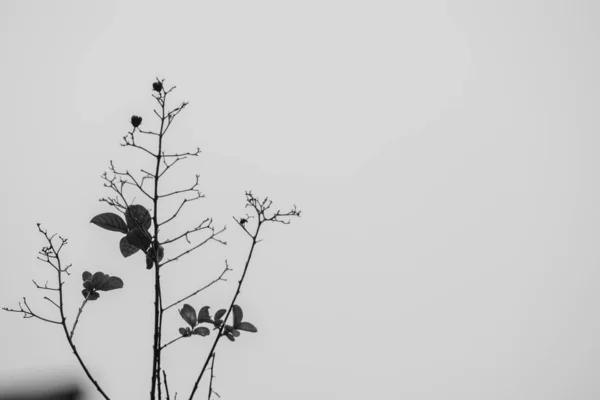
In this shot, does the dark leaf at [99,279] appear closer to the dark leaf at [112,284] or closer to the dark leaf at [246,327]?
the dark leaf at [112,284]

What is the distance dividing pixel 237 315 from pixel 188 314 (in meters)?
0.24

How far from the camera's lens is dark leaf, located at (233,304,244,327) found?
1.68m

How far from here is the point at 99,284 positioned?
165 cm

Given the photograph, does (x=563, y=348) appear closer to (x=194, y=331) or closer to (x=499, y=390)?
(x=499, y=390)

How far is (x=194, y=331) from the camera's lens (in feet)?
5.48

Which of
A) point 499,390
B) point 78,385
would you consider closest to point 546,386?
point 499,390

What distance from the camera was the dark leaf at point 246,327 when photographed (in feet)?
5.47

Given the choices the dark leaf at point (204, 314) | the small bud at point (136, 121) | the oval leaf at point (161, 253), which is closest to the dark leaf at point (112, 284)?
the oval leaf at point (161, 253)

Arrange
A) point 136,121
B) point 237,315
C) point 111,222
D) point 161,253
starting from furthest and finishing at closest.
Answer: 1. point 237,315
2. point 161,253
3. point 111,222
4. point 136,121

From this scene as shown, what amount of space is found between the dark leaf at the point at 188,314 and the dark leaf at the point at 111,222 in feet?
1.63

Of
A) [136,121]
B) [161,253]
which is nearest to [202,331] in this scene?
[161,253]

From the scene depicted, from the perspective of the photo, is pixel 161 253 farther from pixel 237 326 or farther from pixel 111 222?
pixel 237 326

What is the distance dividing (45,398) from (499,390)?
12438cm

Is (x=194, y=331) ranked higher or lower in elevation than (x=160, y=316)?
higher
